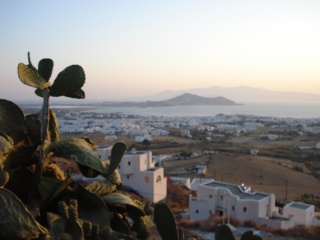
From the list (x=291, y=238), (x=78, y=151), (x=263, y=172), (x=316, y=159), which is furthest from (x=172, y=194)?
(x=316, y=159)

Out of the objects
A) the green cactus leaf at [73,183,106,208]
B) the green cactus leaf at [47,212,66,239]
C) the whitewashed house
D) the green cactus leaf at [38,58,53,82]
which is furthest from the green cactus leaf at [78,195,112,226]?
the whitewashed house

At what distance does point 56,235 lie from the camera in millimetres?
1023

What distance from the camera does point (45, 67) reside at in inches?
61.0

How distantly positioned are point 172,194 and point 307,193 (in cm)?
739

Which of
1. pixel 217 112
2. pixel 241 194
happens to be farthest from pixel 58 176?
pixel 217 112

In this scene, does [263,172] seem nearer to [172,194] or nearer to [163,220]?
[172,194]

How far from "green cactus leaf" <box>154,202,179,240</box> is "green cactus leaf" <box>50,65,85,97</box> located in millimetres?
581

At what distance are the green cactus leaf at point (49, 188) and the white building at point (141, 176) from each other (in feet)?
36.7

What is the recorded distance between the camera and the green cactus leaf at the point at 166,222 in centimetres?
129

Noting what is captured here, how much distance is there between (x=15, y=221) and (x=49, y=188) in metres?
0.27

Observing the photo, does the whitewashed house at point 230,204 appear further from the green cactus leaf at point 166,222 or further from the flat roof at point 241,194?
the green cactus leaf at point 166,222

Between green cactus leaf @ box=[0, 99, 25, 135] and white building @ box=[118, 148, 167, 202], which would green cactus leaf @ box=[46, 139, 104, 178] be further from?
white building @ box=[118, 148, 167, 202]

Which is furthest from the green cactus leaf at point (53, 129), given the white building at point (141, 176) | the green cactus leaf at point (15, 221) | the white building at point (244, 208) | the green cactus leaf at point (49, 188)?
the white building at point (141, 176)

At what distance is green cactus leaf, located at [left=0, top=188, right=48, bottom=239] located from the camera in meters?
1.00
